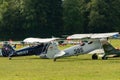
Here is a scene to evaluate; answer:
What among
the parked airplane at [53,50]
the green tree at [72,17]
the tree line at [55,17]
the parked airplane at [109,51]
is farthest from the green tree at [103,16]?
the parked airplane at [109,51]

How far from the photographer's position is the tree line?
10838cm

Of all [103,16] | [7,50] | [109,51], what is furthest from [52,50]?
[103,16]

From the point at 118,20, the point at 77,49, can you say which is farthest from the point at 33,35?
the point at 77,49

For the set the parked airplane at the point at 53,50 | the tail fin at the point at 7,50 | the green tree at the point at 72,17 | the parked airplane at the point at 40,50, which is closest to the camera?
the parked airplane at the point at 53,50

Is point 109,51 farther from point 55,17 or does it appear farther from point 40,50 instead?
point 55,17

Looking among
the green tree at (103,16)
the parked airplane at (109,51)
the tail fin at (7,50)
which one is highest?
the parked airplane at (109,51)

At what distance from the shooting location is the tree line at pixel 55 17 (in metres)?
108

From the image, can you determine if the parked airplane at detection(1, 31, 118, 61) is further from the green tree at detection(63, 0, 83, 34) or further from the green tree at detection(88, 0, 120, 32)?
the green tree at detection(88, 0, 120, 32)

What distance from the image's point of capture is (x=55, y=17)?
11288 cm

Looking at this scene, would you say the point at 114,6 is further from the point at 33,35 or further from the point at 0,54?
the point at 0,54

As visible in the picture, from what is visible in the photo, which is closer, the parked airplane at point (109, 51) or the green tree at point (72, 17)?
the parked airplane at point (109, 51)

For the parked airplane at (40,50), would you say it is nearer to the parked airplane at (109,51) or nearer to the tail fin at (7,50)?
the tail fin at (7,50)

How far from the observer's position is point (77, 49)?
131 ft

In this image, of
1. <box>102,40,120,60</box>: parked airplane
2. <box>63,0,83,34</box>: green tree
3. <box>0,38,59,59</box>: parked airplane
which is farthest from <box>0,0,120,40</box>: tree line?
<box>102,40,120,60</box>: parked airplane
